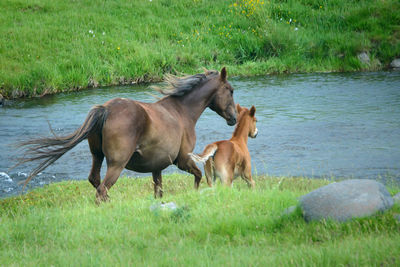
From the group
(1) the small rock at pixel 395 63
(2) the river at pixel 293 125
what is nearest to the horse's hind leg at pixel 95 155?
(2) the river at pixel 293 125

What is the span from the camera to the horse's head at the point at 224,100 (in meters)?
8.81

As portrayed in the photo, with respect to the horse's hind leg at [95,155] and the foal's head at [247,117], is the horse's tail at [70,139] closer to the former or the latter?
the horse's hind leg at [95,155]

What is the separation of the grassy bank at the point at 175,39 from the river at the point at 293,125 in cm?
109

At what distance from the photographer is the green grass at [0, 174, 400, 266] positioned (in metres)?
4.50

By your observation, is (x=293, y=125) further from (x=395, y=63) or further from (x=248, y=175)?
(x=395, y=63)

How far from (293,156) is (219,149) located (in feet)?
12.7

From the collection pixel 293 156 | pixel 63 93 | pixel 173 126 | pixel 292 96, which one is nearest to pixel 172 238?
pixel 173 126

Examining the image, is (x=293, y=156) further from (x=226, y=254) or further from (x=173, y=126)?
(x=226, y=254)

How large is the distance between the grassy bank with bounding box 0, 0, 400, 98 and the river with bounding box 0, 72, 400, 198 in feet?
3.57

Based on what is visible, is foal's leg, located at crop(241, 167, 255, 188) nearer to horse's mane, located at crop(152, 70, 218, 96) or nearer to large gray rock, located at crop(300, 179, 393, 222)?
horse's mane, located at crop(152, 70, 218, 96)

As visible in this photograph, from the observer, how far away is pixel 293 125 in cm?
1448

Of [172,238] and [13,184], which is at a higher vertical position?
[172,238]

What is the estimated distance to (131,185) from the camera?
388 inches

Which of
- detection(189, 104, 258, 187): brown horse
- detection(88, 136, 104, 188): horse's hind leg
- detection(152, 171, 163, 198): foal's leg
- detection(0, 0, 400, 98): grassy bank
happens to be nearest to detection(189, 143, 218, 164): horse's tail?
detection(189, 104, 258, 187): brown horse
